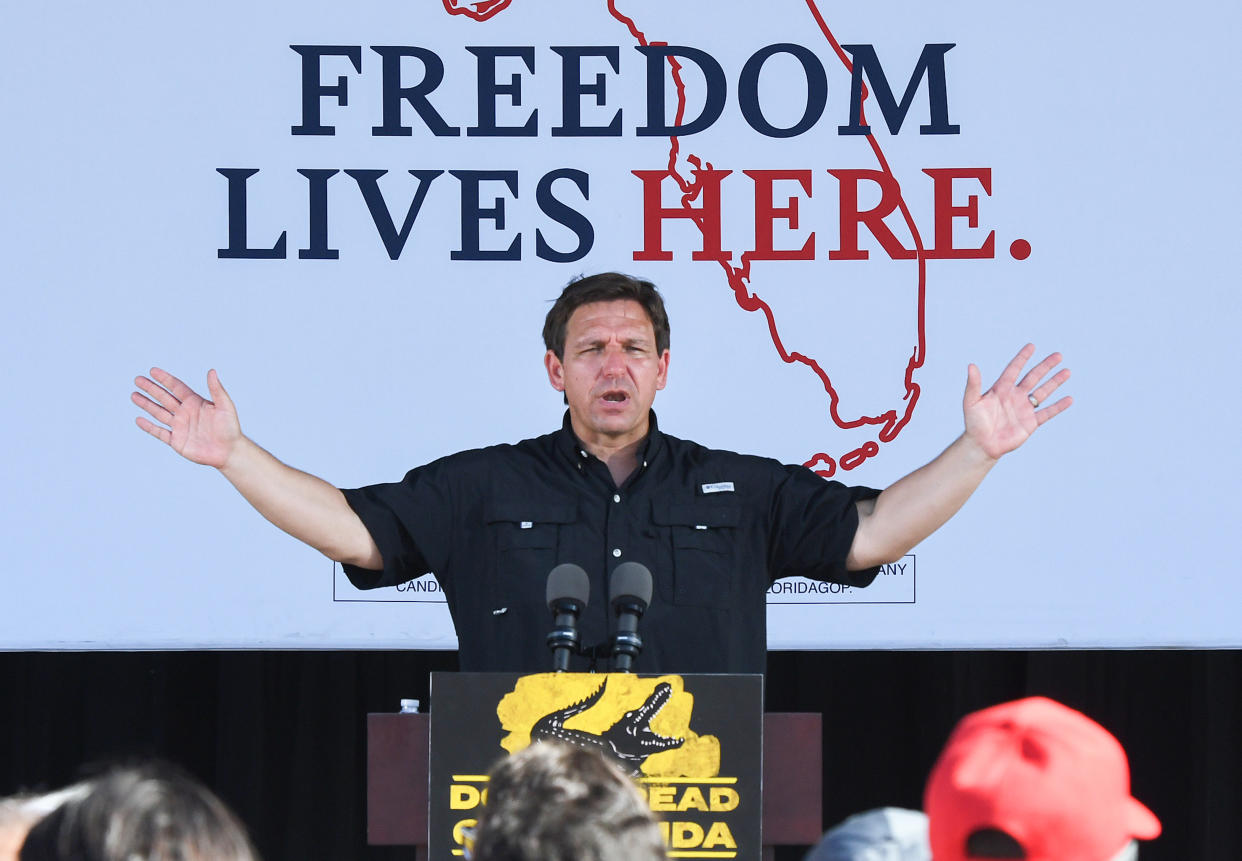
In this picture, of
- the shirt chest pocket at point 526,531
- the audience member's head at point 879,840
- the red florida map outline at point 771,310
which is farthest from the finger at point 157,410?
the audience member's head at point 879,840

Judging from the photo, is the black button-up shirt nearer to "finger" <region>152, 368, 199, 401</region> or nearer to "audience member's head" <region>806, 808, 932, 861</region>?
"finger" <region>152, 368, 199, 401</region>

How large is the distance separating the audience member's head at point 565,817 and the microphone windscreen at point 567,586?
956 millimetres

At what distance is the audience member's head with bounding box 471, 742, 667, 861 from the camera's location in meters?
1.23

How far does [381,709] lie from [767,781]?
221cm

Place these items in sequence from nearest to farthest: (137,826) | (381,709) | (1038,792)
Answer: (137,826) < (1038,792) < (381,709)

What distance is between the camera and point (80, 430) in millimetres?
4105

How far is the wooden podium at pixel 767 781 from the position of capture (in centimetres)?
241

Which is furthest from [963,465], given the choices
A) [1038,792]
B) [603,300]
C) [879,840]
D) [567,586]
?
[1038,792]

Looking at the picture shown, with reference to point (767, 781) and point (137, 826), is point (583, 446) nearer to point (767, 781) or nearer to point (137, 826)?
point (767, 781)

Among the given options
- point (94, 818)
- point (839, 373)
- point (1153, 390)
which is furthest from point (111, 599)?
point (94, 818)

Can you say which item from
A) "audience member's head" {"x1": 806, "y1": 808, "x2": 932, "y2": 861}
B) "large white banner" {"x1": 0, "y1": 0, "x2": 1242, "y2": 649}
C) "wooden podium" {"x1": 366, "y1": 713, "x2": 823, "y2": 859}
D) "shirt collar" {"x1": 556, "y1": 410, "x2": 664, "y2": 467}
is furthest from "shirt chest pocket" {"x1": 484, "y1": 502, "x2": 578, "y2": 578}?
"audience member's head" {"x1": 806, "y1": 808, "x2": 932, "y2": 861}

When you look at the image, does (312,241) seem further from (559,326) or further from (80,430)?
(559,326)

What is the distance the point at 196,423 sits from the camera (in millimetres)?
2902

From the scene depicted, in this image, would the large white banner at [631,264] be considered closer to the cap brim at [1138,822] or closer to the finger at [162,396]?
the finger at [162,396]
